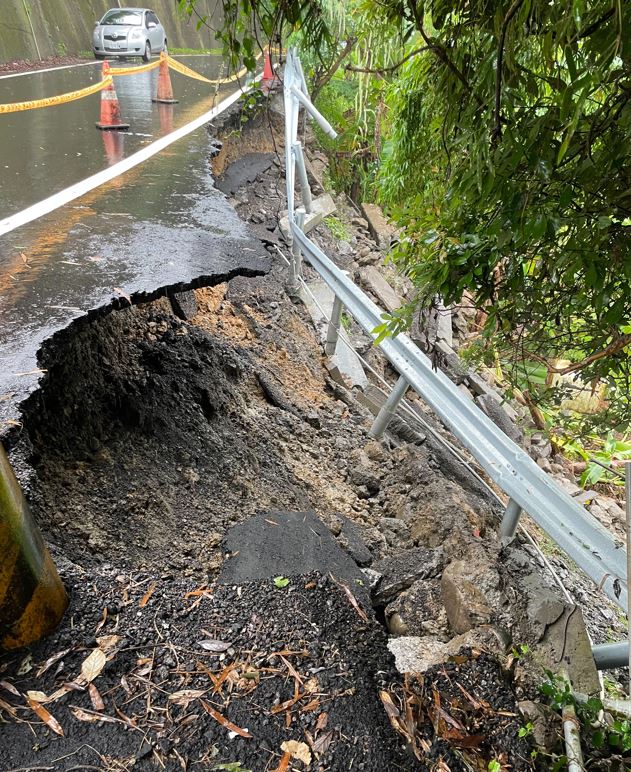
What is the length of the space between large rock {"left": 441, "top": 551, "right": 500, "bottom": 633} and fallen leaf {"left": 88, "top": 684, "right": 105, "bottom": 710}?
1477mm

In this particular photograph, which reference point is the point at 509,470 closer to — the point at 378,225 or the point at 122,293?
the point at 122,293

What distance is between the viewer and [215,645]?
6.48 ft

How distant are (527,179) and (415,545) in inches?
92.7

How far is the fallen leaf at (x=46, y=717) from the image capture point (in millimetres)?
1655

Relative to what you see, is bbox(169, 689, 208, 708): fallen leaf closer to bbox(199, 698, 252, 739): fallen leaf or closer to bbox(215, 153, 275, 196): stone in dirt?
bbox(199, 698, 252, 739): fallen leaf

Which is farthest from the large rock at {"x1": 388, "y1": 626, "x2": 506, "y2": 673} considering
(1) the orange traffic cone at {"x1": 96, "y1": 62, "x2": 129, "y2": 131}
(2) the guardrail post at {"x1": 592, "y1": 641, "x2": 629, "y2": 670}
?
(1) the orange traffic cone at {"x1": 96, "y1": 62, "x2": 129, "y2": 131}

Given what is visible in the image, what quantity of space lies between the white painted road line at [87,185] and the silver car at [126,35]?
13271 mm

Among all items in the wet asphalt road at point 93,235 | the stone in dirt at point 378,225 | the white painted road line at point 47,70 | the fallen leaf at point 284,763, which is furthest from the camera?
the white painted road line at point 47,70

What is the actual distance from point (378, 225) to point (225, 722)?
9.09 metres

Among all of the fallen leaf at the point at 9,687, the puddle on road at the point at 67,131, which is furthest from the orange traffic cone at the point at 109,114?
the fallen leaf at the point at 9,687

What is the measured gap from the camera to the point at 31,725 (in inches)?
65.1

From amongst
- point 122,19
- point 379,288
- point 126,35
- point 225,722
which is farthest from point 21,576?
point 122,19

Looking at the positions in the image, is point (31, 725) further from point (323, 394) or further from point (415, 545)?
point (323, 394)

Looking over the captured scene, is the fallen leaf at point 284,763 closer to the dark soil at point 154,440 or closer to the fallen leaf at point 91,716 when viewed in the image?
the fallen leaf at point 91,716
